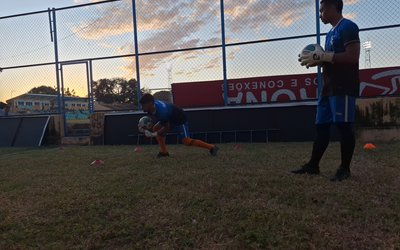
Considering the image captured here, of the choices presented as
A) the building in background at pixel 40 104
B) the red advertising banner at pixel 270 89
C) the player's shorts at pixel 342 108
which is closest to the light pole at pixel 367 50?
the red advertising banner at pixel 270 89

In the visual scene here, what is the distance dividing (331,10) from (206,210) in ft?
8.56

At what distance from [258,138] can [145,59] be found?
3.96 m

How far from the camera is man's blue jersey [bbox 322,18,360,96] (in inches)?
159

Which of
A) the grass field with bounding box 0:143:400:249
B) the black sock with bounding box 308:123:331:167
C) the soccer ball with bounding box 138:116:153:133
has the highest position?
the soccer ball with bounding box 138:116:153:133

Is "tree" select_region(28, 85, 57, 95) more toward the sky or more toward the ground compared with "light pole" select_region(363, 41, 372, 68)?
more toward the ground

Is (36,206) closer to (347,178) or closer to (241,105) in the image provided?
(347,178)

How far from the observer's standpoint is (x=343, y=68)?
4117 mm

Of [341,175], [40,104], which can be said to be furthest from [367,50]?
[40,104]

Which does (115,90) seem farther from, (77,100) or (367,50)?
(367,50)

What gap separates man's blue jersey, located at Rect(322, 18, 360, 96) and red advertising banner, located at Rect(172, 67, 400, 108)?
594cm

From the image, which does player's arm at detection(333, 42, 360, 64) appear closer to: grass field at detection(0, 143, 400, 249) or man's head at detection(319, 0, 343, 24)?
man's head at detection(319, 0, 343, 24)

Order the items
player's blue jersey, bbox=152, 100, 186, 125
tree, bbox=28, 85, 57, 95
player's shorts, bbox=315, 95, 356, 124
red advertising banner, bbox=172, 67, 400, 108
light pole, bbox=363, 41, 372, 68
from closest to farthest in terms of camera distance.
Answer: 1. player's shorts, bbox=315, 95, 356, 124
2. player's blue jersey, bbox=152, 100, 186, 125
3. light pole, bbox=363, 41, 372, 68
4. red advertising banner, bbox=172, 67, 400, 108
5. tree, bbox=28, 85, 57, 95

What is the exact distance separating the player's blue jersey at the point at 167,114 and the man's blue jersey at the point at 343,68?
327cm

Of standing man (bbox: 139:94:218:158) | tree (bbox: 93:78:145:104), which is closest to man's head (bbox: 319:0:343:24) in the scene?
standing man (bbox: 139:94:218:158)
